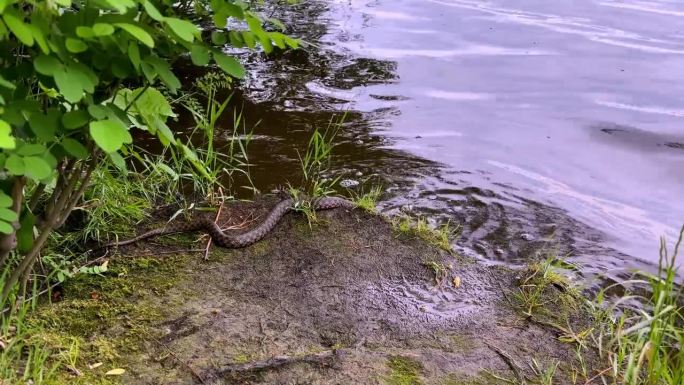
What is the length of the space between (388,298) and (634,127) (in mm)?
5804

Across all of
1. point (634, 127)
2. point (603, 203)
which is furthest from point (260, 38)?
point (634, 127)

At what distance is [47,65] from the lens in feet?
6.83

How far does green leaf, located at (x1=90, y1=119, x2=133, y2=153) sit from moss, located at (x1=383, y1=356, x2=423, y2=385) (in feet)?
6.29

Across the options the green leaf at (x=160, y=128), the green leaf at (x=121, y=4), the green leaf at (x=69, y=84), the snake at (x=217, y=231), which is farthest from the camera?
the snake at (x=217, y=231)

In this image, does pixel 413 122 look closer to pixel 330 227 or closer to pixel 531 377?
pixel 330 227

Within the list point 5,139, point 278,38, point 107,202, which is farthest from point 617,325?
point 5,139

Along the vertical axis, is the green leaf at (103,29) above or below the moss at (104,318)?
above

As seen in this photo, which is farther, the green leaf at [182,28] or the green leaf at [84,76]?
the green leaf at [84,76]

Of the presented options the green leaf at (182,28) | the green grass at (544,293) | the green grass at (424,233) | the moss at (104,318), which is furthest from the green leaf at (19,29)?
the green grass at (424,233)

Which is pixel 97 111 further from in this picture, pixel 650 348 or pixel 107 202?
pixel 650 348

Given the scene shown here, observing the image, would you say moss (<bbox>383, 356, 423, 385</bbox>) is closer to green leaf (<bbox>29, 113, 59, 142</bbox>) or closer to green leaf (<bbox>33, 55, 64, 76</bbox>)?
green leaf (<bbox>29, 113, 59, 142</bbox>)

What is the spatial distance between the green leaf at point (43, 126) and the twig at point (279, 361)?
1494 millimetres

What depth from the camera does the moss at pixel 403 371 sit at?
10.7 ft

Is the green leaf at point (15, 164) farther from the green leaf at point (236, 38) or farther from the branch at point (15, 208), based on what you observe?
the green leaf at point (236, 38)
